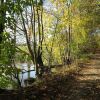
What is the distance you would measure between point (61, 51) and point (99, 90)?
19.2m

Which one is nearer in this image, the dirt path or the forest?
the forest

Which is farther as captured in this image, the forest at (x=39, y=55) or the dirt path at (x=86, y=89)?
the dirt path at (x=86, y=89)

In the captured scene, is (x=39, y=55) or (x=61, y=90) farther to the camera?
(x=39, y=55)

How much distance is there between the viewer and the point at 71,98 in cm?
1230

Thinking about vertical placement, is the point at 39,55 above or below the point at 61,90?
above

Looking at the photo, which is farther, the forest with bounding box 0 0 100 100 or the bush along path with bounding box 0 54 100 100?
the bush along path with bounding box 0 54 100 100

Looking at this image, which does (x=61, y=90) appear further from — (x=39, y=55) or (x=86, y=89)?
(x=39, y=55)

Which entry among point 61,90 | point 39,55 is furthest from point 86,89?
point 39,55

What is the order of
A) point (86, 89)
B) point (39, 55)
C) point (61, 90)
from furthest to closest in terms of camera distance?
point (39, 55) < point (86, 89) < point (61, 90)

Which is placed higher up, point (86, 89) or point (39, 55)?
point (39, 55)

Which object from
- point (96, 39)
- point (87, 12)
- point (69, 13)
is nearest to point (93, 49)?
point (96, 39)

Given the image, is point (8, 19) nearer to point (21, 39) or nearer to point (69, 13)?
point (21, 39)

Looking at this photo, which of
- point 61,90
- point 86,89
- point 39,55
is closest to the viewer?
point 61,90

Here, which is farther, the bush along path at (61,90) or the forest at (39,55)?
the bush along path at (61,90)
